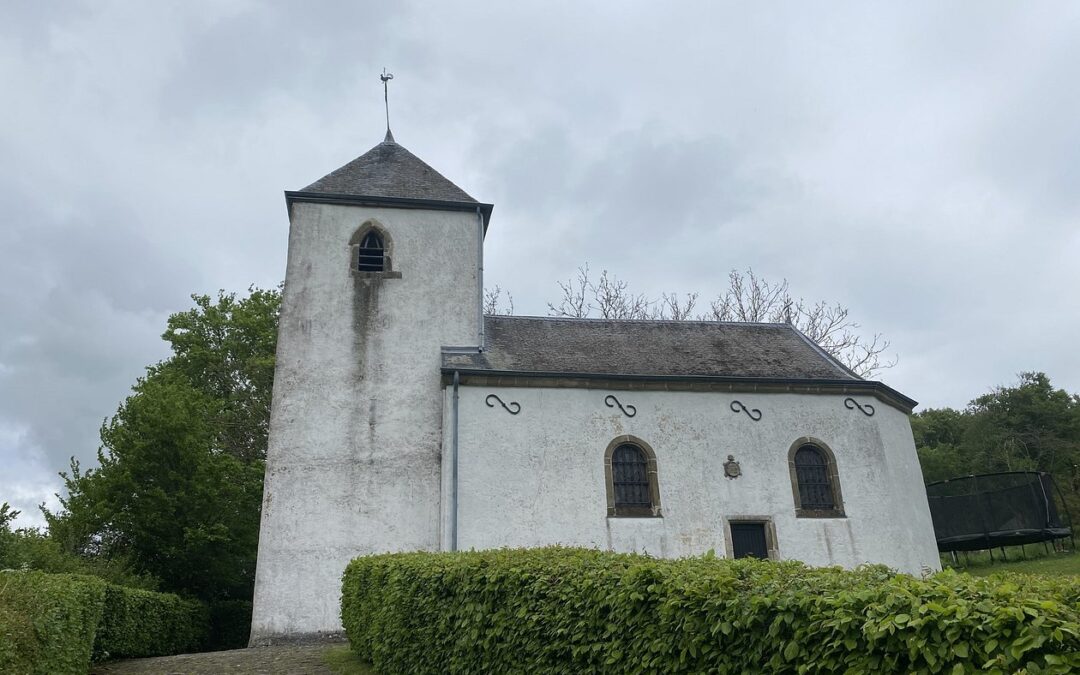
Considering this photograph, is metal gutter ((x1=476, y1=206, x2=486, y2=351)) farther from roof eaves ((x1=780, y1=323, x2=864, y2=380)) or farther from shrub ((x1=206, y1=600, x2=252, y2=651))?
shrub ((x1=206, y1=600, x2=252, y2=651))

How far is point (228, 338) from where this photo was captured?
1063 inches

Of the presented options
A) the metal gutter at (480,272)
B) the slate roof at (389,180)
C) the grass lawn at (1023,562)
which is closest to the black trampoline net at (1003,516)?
the grass lawn at (1023,562)

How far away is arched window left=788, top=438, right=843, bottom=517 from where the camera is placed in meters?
15.2

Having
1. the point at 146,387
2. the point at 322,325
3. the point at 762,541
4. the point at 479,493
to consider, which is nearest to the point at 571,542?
the point at 479,493

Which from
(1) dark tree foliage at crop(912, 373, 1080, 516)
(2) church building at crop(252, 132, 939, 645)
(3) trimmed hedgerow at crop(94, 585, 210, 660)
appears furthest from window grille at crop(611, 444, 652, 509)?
(1) dark tree foliage at crop(912, 373, 1080, 516)

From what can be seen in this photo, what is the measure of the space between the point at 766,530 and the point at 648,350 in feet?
16.3

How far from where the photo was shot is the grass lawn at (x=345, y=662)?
9.30m

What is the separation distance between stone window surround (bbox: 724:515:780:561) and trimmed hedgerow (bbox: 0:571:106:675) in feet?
35.8

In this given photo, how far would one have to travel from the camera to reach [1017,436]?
3594 cm

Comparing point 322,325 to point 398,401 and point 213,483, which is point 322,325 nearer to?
point 398,401

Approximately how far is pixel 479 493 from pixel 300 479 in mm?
3683

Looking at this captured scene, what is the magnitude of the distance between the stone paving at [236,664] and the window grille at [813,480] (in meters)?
9.95

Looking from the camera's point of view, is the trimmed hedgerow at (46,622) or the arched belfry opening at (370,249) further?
the arched belfry opening at (370,249)

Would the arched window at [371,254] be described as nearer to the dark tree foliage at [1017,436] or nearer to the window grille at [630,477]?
the window grille at [630,477]
